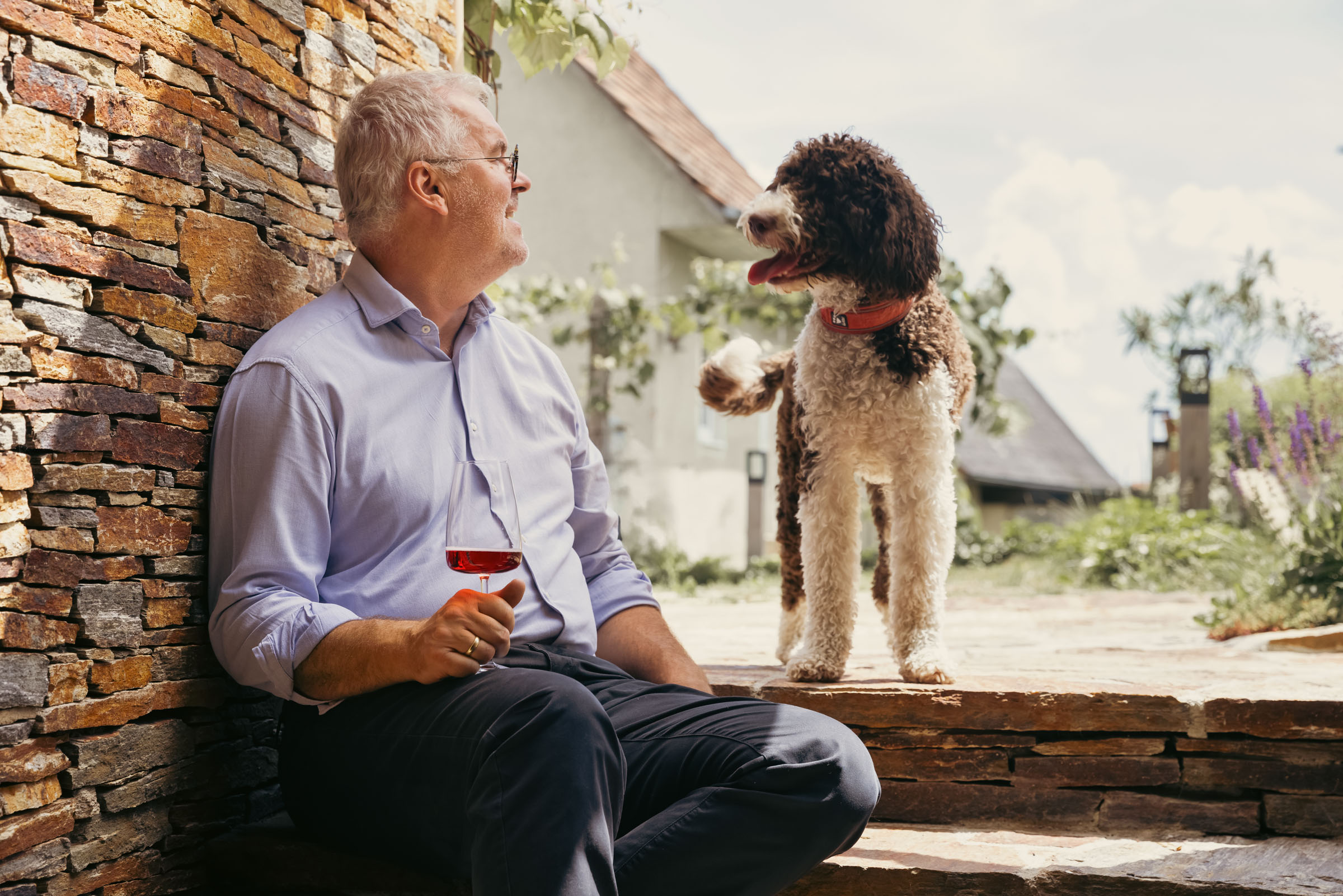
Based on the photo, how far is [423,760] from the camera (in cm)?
175

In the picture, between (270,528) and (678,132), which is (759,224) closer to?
(270,528)

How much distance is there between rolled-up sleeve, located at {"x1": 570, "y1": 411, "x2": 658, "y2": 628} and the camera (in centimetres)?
247

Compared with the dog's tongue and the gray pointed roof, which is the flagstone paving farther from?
the gray pointed roof

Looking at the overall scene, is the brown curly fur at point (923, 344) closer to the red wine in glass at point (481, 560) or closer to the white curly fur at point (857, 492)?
the white curly fur at point (857, 492)

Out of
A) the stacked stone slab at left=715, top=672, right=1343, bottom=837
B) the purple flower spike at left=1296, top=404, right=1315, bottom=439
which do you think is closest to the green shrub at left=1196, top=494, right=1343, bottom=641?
the purple flower spike at left=1296, top=404, right=1315, bottom=439

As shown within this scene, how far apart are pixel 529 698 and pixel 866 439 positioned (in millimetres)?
1360

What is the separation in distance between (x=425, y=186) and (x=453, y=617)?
1032 mm

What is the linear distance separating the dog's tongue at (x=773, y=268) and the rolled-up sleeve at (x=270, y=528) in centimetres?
115

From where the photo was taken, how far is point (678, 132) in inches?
452

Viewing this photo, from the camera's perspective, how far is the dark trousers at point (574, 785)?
5.18 ft

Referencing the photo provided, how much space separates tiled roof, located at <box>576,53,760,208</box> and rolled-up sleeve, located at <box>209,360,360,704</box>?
319 inches

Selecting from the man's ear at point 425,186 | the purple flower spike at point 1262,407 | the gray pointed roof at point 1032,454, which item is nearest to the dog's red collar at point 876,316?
the man's ear at point 425,186

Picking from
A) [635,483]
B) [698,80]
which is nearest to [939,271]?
[635,483]

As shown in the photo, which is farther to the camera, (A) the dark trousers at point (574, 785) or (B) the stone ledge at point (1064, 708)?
(B) the stone ledge at point (1064, 708)
